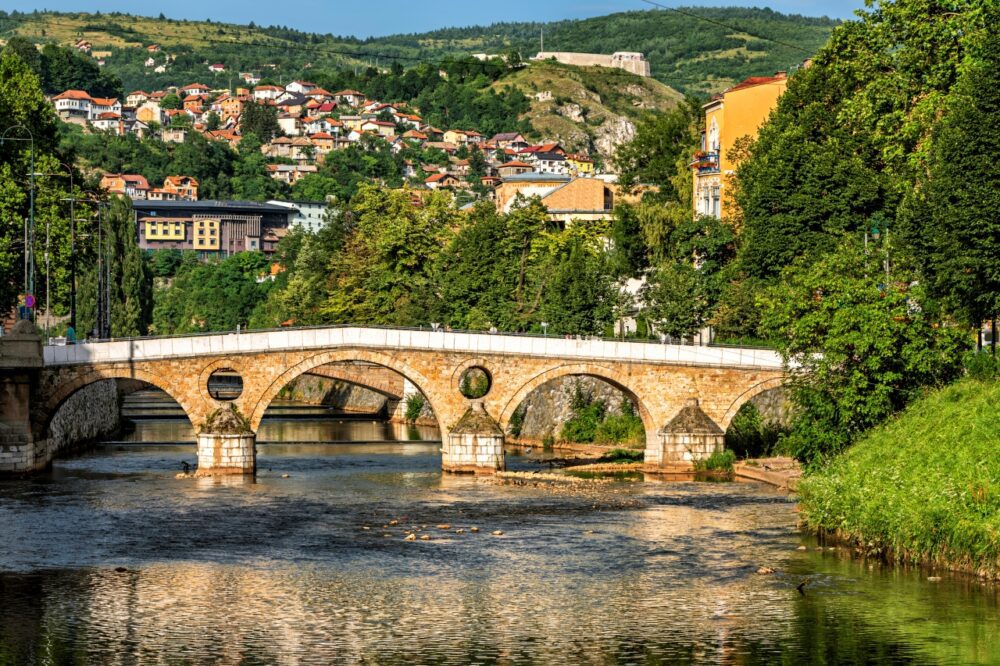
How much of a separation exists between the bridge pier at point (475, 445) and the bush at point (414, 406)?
2691cm

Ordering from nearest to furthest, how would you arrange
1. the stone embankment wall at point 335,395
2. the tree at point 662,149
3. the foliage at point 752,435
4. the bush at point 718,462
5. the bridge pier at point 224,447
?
the bridge pier at point 224,447 < the bush at point 718,462 < the foliage at point 752,435 < the stone embankment wall at point 335,395 < the tree at point 662,149

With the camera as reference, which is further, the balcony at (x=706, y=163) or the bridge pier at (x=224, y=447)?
the balcony at (x=706, y=163)

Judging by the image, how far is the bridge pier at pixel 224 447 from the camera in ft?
205

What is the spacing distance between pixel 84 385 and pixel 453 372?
14.1 meters

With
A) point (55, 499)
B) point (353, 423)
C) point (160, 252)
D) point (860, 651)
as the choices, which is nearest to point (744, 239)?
point (353, 423)

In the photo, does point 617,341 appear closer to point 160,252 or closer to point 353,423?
point 353,423

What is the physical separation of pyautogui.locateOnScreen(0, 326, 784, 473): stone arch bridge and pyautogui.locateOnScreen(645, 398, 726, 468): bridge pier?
0.04 metres

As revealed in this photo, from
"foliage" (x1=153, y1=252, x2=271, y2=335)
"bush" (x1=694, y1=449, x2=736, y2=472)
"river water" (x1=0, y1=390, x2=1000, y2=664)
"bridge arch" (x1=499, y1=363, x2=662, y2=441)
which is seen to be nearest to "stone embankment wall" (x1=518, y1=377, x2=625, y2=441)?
"bridge arch" (x1=499, y1=363, x2=662, y2=441)

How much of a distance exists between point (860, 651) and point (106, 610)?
55.1 feet

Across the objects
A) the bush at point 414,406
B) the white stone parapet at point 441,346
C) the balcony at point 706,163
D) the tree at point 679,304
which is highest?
the balcony at point 706,163

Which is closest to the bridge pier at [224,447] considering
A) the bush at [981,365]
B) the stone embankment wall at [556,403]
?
the stone embankment wall at [556,403]

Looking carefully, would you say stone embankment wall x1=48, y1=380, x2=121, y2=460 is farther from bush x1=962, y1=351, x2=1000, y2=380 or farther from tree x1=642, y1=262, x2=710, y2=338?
bush x1=962, y1=351, x2=1000, y2=380

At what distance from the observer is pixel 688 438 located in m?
64.4

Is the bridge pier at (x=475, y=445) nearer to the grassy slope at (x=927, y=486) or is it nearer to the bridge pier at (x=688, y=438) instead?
the bridge pier at (x=688, y=438)
